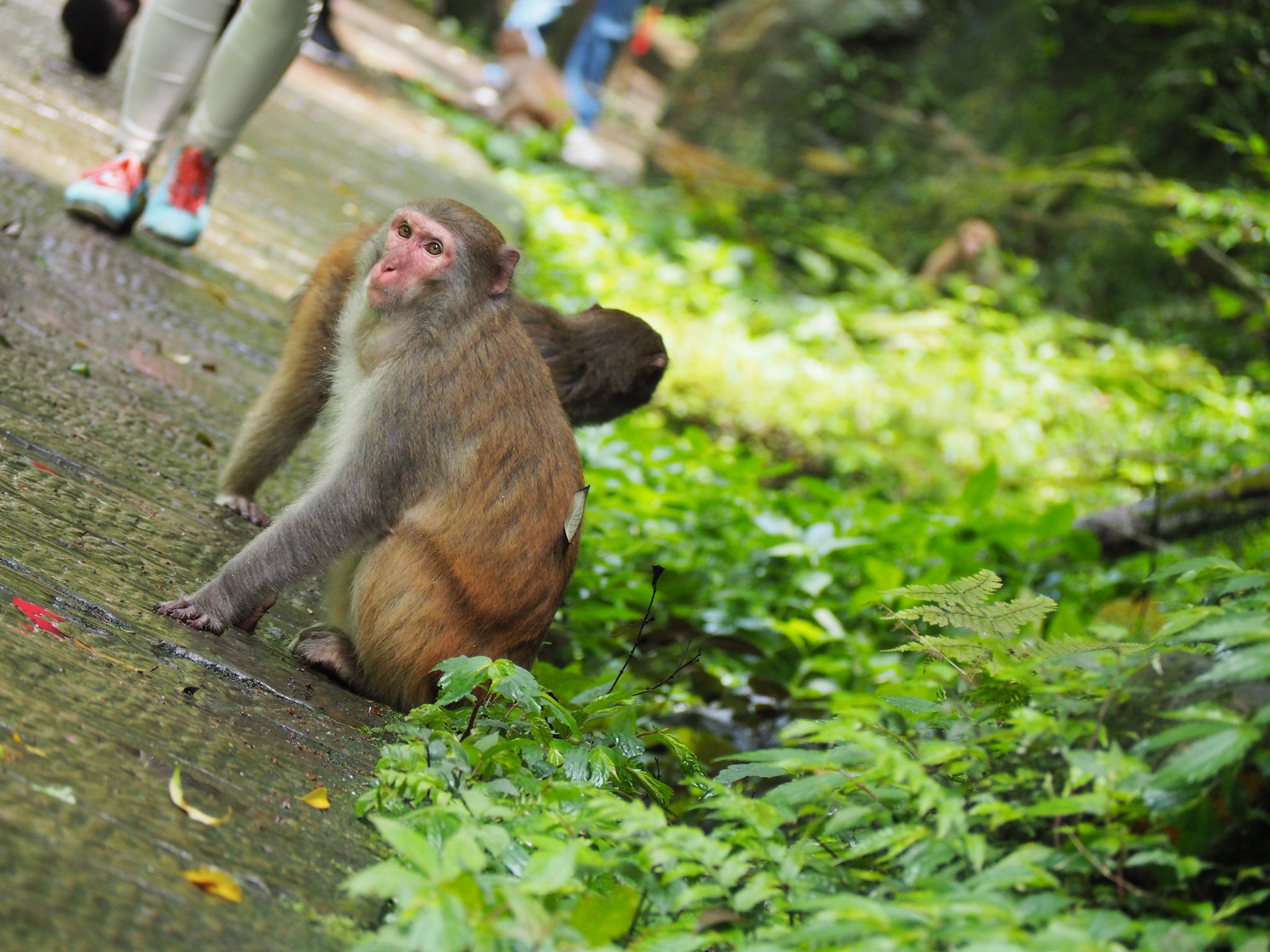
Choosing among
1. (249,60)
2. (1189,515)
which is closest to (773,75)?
(1189,515)

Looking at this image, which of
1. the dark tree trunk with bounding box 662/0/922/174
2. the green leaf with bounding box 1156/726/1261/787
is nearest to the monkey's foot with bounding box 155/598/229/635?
the green leaf with bounding box 1156/726/1261/787

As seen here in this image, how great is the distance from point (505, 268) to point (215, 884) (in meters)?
1.77

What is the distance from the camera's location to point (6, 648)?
2.09m

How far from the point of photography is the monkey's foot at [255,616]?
285 cm

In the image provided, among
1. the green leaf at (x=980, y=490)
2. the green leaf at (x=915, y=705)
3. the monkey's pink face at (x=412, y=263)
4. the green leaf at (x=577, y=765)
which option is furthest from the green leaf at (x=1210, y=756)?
the green leaf at (x=980, y=490)

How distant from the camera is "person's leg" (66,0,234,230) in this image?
4410 mm

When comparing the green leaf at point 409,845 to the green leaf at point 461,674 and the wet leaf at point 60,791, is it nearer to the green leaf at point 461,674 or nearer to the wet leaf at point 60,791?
the wet leaf at point 60,791

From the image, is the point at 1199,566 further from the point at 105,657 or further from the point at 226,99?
the point at 226,99

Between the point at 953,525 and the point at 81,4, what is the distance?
4.57m

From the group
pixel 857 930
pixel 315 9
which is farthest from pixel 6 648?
pixel 315 9

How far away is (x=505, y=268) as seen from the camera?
313 centimetres

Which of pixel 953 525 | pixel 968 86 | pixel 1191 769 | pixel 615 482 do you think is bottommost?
pixel 615 482

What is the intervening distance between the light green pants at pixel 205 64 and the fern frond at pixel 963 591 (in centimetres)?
311

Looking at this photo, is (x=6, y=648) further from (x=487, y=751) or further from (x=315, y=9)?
(x=315, y=9)
